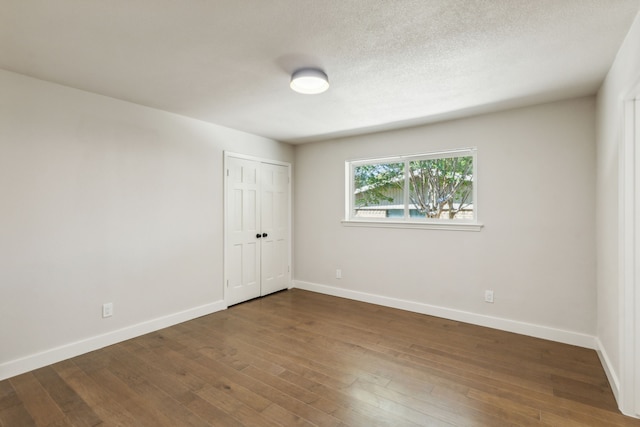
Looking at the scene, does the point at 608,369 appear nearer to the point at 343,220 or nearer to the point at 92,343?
the point at 343,220

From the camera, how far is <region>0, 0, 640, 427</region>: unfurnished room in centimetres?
188

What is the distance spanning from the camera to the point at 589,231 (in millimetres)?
2861

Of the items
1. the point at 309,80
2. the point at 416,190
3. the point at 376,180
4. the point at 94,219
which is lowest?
the point at 94,219

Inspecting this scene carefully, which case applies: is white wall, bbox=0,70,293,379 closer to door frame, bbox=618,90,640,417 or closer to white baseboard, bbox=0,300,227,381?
Answer: white baseboard, bbox=0,300,227,381

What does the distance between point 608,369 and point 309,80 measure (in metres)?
3.15

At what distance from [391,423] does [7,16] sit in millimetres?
3177

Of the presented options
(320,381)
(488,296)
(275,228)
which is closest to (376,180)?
(275,228)

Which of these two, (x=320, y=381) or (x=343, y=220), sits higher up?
(x=343, y=220)

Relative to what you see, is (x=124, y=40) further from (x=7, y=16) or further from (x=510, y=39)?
(x=510, y=39)

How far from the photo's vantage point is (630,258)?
1913mm

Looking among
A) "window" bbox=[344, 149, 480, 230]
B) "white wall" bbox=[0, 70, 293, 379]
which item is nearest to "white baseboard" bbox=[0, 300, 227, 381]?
"white wall" bbox=[0, 70, 293, 379]

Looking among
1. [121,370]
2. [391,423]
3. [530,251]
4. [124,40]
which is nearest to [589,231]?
[530,251]

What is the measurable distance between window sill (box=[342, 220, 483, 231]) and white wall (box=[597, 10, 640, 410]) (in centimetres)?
108

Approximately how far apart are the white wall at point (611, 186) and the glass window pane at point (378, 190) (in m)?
1.98
